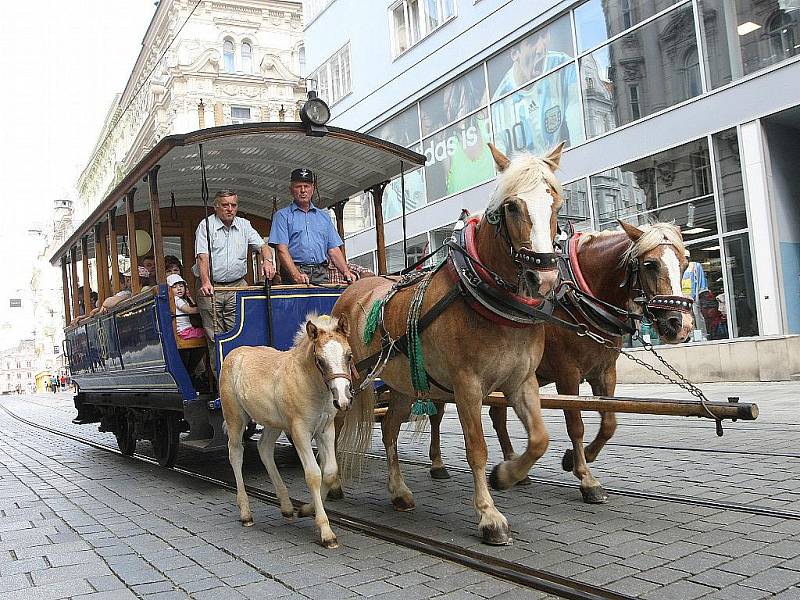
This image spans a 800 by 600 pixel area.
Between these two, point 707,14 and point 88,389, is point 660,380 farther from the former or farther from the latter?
point 88,389

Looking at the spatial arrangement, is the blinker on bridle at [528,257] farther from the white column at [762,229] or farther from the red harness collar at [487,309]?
the white column at [762,229]

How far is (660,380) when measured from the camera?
51.0 feet

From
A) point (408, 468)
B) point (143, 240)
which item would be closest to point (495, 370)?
point (408, 468)

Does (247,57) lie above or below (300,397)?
above

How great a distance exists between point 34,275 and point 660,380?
379ft

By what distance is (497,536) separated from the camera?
452 cm

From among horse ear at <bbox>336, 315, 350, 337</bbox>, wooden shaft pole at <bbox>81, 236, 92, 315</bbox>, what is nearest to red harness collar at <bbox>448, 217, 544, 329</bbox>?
horse ear at <bbox>336, 315, 350, 337</bbox>

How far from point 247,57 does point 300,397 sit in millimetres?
40798

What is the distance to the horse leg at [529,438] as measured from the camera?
458 cm

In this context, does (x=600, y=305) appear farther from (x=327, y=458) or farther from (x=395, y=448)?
(x=327, y=458)

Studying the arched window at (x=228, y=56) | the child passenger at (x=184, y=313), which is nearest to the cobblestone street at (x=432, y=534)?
the child passenger at (x=184, y=313)

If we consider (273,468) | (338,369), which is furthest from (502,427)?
(338,369)

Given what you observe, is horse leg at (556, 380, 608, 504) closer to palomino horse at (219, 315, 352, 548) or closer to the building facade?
palomino horse at (219, 315, 352, 548)

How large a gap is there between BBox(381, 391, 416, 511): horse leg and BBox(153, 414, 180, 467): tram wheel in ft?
10.1
